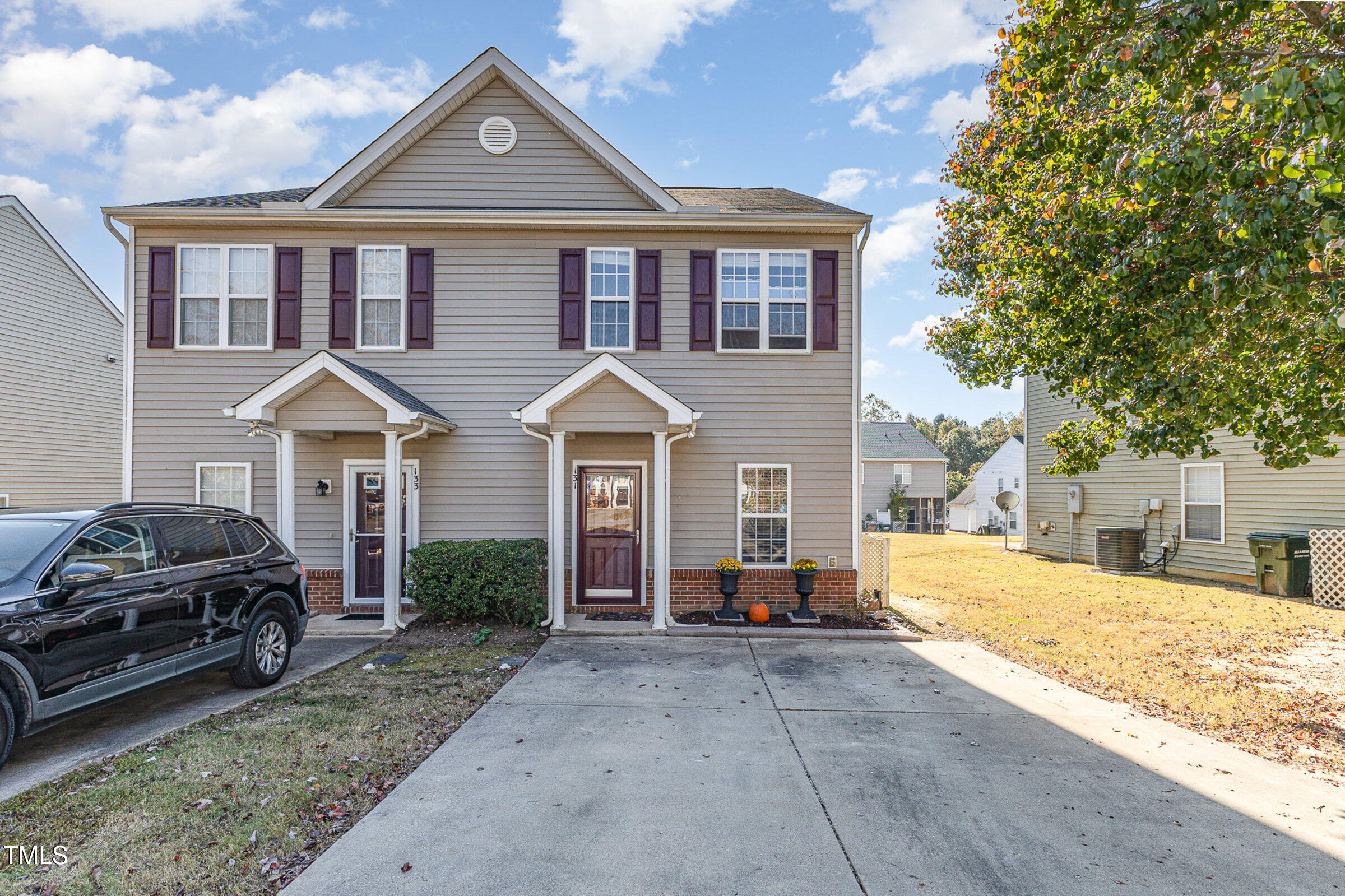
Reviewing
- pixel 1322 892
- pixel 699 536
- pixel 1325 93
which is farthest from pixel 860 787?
pixel 699 536

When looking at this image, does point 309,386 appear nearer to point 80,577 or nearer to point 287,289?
point 287,289

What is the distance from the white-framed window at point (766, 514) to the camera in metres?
9.43

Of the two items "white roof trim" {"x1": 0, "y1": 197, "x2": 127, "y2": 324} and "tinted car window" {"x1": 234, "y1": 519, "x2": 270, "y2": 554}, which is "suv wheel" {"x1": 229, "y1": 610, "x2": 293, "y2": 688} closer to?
"tinted car window" {"x1": 234, "y1": 519, "x2": 270, "y2": 554}

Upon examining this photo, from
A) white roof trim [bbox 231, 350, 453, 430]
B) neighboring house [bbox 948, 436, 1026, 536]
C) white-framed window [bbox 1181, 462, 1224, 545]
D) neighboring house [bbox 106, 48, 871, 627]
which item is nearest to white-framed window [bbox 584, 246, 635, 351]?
neighboring house [bbox 106, 48, 871, 627]

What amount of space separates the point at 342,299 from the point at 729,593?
7242mm

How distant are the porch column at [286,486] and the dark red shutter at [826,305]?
294 inches

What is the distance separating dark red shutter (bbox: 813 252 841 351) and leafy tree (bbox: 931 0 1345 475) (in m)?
2.44

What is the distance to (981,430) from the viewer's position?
267ft

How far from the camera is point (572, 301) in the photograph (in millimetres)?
9469

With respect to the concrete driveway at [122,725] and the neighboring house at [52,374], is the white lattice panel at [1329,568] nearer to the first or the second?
the concrete driveway at [122,725]

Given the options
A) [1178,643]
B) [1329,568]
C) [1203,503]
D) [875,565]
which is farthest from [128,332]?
[1203,503]

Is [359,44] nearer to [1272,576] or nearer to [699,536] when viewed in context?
[699,536]

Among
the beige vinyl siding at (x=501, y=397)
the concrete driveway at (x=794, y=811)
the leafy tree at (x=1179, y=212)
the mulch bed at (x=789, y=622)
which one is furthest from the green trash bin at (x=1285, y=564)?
the concrete driveway at (x=794, y=811)

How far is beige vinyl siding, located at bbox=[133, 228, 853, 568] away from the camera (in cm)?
933
